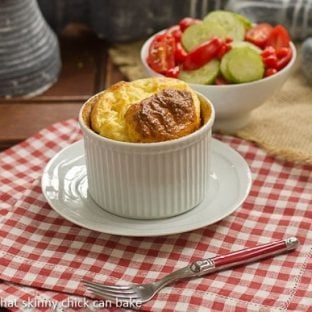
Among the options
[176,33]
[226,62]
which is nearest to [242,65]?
[226,62]

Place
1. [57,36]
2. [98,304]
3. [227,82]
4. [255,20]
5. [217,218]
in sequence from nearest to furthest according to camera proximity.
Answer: [98,304] < [217,218] < [227,82] < [255,20] < [57,36]

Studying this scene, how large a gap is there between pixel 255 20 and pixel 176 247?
59 cm

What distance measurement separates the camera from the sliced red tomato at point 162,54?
1.10m

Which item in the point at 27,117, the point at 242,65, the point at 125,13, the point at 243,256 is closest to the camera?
the point at 243,256

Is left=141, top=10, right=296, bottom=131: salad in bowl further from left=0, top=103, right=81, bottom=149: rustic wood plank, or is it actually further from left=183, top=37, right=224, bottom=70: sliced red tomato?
left=0, top=103, right=81, bottom=149: rustic wood plank

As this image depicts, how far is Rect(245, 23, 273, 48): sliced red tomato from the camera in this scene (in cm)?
114

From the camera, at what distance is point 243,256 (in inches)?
33.1

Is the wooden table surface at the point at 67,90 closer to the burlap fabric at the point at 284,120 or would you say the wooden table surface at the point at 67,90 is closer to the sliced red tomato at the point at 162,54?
the burlap fabric at the point at 284,120

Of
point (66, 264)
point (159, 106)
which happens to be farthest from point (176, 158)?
point (66, 264)

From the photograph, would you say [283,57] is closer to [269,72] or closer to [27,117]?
[269,72]

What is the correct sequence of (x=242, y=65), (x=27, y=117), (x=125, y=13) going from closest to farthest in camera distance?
(x=242, y=65) → (x=27, y=117) → (x=125, y=13)

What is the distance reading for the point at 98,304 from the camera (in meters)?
0.78

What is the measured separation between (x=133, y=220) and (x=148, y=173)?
7cm

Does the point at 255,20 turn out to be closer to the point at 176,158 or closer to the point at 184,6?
the point at 184,6
